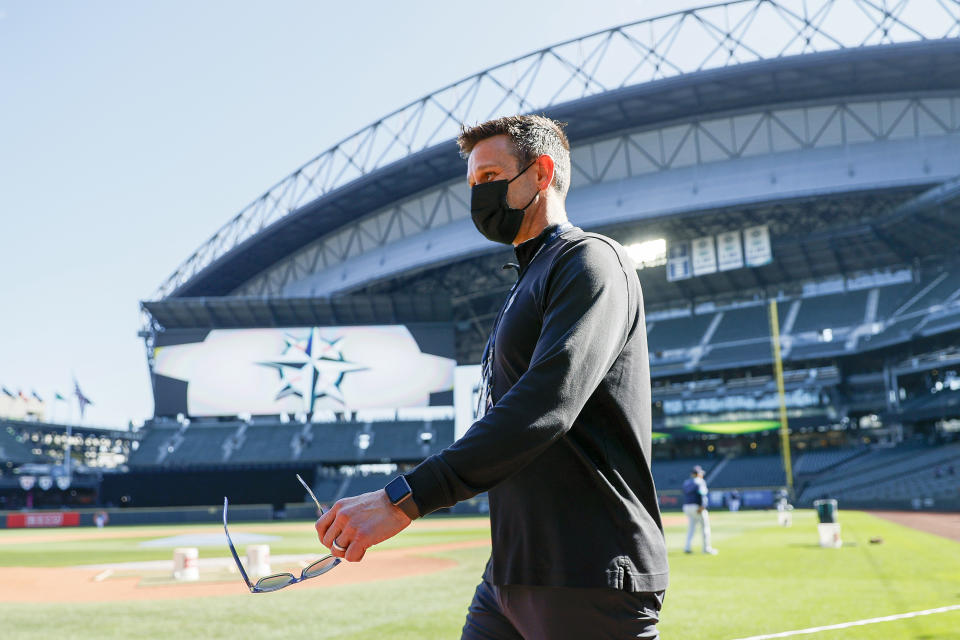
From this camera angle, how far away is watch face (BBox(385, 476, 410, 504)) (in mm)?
1909

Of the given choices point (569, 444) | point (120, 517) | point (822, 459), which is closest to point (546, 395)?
point (569, 444)

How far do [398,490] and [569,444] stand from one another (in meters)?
0.49

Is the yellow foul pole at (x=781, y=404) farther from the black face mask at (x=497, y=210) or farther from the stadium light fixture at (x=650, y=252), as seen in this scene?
the black face mask at (x=497, y=210)

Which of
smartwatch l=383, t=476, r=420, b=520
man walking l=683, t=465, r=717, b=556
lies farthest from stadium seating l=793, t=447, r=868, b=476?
smartwatch l=383, t=476, r=420, b=520

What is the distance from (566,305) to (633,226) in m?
47.9

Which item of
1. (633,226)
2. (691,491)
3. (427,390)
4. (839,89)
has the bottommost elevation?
(691,491)

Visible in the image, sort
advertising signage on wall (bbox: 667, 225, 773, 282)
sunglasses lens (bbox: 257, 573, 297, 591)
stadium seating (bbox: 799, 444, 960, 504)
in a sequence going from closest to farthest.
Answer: sunglasses lens (bbox: 257, 573, 297, 591) < stadium seating (bbox: 799, 444, 960, 504) < advertising signage on wall (bbox: 667, 225, 773, 282)

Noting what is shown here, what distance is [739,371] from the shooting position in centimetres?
5872

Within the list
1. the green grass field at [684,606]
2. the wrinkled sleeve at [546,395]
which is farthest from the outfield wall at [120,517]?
the wrinkled sleeve at [546,395]

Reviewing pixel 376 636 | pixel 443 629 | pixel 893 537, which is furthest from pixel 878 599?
pixel 893 537

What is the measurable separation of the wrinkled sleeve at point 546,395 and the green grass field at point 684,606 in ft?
19.4

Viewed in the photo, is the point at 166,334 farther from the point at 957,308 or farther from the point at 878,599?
the point at 878,599

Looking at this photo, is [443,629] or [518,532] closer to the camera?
[518,532]

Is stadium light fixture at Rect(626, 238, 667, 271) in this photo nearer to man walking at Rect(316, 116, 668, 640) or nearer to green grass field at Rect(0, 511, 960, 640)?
green grass field at Rect(0, 511, 960, 640)
